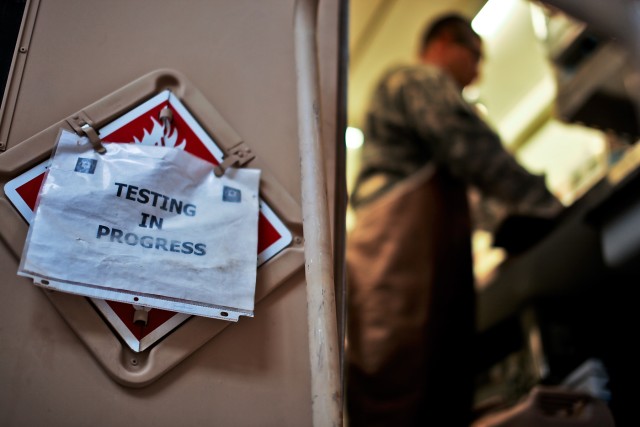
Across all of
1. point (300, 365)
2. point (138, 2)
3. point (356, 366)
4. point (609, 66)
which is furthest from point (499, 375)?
point (138, 2)

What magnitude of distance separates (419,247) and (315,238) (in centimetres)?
116

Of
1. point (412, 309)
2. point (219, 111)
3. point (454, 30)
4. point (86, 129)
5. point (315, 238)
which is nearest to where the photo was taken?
point (315, 238)

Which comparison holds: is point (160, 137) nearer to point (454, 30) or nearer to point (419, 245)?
point (419, 245)

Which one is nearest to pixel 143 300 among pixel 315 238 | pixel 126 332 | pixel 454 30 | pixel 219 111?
pixel 126 332

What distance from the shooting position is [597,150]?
2535 mm

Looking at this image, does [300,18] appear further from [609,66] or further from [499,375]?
[499,375]

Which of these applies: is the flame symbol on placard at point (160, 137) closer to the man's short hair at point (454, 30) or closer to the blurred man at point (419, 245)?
the blurred man at point (419, 245)

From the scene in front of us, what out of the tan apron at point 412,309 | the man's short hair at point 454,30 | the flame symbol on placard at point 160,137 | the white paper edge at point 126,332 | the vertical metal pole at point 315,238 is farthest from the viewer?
the man's short hair at point 454,30

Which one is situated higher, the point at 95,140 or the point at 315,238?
the point at 95,140

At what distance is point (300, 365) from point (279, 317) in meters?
0.07

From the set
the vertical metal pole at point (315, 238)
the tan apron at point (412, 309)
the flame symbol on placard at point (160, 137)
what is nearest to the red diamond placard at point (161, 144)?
the flame symbol on placard at point (160, 137)

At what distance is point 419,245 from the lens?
1938 millimetres

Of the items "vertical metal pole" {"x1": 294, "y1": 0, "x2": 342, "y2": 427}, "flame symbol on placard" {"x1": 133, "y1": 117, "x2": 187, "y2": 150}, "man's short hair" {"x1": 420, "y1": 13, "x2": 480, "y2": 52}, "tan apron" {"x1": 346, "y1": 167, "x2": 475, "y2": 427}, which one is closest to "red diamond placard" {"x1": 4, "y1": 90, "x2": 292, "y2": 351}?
"flame symbol on placard" {"x1": 133, "y1": 117, "x2": 187, "y2": 150}

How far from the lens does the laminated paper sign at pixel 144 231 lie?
0.82 meters
